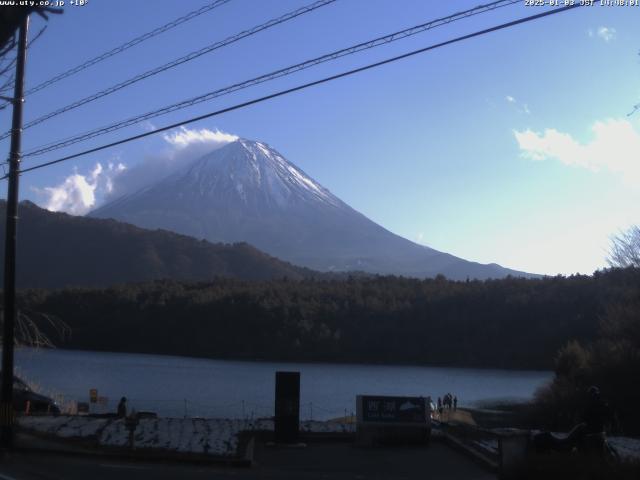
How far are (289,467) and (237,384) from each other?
150 ft

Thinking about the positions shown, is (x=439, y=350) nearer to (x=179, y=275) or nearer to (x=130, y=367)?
(x=130, y=367)

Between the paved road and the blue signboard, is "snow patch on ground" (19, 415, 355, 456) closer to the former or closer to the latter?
the paved road

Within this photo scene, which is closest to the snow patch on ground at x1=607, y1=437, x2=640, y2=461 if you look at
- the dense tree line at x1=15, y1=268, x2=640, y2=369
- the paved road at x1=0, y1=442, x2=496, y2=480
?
the paved road at x1=0, y1=442, x2=496, y2=480

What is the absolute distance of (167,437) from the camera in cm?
1769

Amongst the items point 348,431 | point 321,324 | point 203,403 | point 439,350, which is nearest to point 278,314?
point 321,324

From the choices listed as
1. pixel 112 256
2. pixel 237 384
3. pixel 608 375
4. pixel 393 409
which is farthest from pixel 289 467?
pixel 112 256

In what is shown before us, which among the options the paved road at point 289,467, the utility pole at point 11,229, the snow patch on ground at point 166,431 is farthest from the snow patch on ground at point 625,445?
the utility pole at point 11,229

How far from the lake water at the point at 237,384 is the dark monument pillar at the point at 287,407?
20.1 metres

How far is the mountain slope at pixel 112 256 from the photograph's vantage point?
14912 centimetres

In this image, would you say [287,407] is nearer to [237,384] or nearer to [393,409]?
[393,409]

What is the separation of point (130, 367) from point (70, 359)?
1082 cm

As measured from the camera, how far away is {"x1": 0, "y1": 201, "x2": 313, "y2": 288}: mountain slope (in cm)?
14912

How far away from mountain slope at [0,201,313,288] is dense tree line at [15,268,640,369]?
1484 inches

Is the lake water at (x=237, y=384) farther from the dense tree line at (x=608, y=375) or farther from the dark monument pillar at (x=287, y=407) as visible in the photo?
the dark monument pillar at (x=287, y=407)
